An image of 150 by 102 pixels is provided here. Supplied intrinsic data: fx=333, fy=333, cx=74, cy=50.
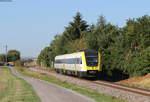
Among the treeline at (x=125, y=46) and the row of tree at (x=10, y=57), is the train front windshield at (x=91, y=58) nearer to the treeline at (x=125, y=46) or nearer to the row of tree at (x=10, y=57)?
the treeline at (x=125, y=46)

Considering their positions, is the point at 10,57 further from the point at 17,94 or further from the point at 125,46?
the point at 17,94

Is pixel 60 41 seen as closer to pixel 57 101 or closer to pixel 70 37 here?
pixel 70 37

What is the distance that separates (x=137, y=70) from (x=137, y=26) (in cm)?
497

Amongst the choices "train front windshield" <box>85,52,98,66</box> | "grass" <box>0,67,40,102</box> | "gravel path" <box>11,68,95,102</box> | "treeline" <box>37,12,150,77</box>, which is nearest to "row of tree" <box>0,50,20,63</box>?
"treeline" <box>37,12,150,77</box>

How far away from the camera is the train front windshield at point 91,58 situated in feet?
115

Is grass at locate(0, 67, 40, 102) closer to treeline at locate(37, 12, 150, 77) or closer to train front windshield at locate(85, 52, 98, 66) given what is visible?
train front windshield at locate(85, 52, 98, 66)

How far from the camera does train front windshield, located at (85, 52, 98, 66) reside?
34938mm

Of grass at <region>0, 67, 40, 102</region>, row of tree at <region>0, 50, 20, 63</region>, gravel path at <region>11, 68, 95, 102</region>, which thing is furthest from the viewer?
row of tree at <region>0, 50, 20, 63</region>

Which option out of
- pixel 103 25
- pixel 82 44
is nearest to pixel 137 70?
pixel 103 25

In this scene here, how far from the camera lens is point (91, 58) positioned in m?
35.2

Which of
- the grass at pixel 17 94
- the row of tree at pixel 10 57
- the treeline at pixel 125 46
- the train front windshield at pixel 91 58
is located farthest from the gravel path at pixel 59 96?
the row of tree at pixel 10 57

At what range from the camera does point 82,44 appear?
57.9 meters

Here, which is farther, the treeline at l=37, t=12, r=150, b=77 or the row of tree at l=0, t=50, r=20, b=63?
the row of tree at l=0, t=50, r=20, b=63

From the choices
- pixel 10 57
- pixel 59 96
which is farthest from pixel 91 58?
pixel 10 57
